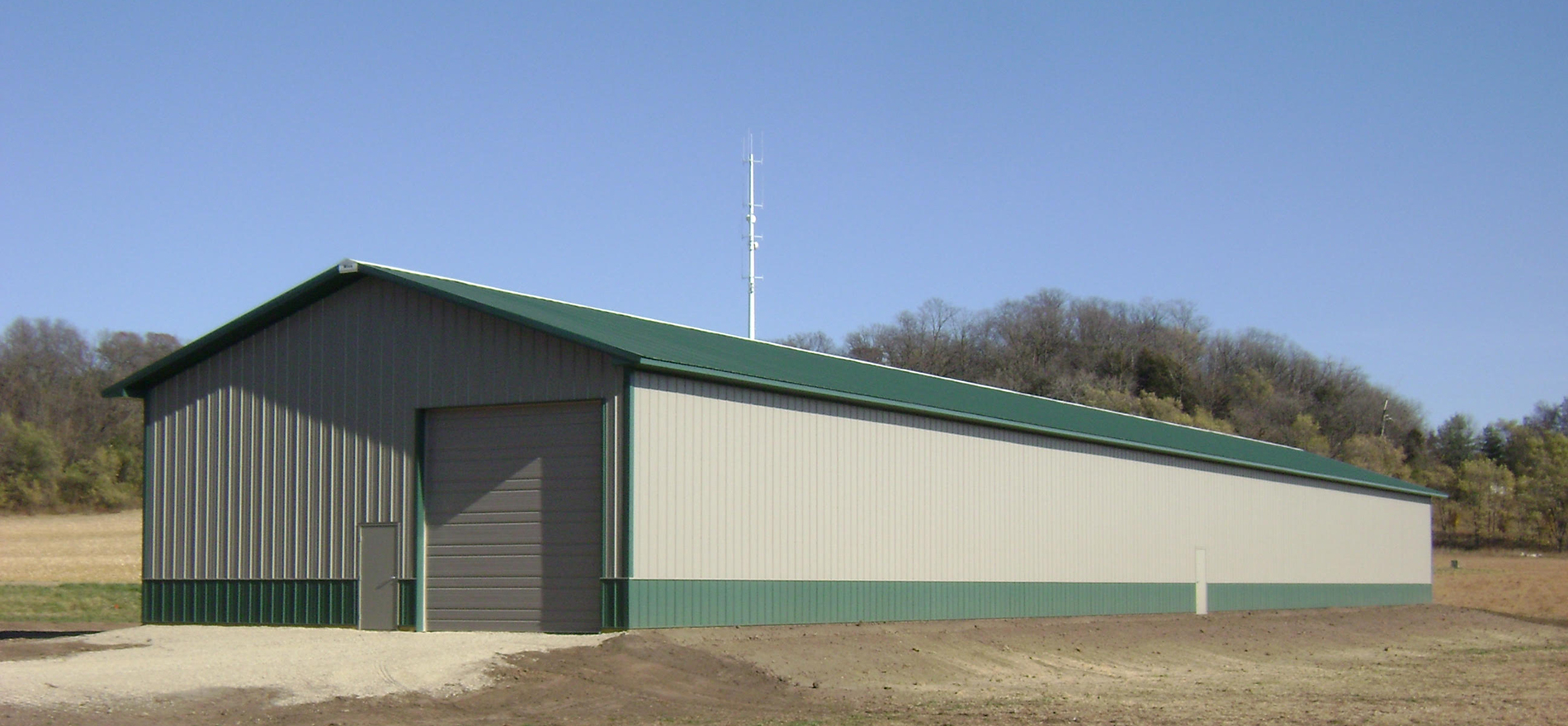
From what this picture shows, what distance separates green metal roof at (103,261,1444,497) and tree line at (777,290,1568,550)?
176 ft

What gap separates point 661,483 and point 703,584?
178 cm

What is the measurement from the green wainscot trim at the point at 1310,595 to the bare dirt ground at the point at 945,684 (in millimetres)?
5496

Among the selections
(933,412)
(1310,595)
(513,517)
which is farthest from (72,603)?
(1310,595)

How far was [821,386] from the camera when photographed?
2439 cm

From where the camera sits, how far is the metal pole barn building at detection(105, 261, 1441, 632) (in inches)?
855

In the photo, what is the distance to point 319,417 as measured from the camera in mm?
24500

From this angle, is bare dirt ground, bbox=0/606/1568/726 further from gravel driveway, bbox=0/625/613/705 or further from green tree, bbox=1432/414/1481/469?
green tree, bbox=1432/414/1481/469

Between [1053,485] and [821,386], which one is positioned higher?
[821,386]

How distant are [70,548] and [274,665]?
5008cm

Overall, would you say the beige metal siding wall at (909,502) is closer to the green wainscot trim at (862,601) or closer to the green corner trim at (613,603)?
the green wainscot trim at (862,601)

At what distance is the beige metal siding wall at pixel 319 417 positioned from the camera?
22.9 metres

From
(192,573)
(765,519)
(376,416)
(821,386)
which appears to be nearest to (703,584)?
(765,519)

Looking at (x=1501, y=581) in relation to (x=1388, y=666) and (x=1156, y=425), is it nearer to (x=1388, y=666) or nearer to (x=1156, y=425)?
(x=1156, y=425)

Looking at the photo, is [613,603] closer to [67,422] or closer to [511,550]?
[511,550]
